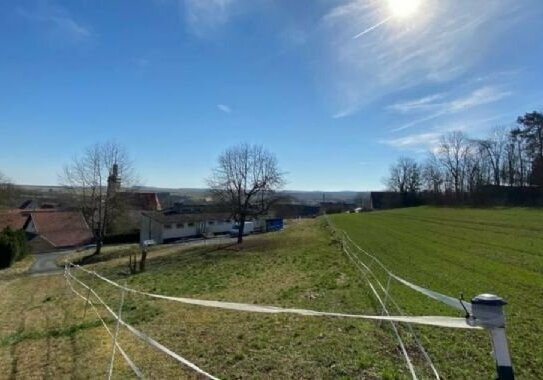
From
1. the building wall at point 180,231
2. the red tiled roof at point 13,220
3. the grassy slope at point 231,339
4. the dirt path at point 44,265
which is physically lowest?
the dirt path at point 44,265

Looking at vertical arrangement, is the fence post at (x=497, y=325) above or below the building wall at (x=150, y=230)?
above

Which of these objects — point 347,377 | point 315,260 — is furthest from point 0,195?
point 347,377

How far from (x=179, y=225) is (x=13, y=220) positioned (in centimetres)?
2231

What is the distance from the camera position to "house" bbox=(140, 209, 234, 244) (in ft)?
212

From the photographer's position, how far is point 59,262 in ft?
142

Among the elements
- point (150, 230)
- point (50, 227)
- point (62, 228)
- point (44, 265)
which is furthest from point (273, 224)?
point (44, 265)

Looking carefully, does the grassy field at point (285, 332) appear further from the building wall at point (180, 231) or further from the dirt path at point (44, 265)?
the building wall at point (180, 231)

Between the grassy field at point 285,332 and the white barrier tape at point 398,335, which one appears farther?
the grassy field at point 285,332

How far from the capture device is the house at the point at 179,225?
64688 millimetres

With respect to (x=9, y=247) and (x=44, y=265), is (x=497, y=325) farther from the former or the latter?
(x=44, y=265)

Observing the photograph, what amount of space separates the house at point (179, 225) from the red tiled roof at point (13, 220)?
15.8 meters

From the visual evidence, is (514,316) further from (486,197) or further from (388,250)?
(486,197)

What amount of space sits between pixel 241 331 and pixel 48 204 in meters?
93.9

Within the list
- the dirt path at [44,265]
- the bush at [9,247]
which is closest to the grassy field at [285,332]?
the dirt path at [44,265]
